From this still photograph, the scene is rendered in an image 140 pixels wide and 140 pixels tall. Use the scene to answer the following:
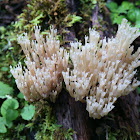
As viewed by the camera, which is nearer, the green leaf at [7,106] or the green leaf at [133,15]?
the green leaf at [7,106]

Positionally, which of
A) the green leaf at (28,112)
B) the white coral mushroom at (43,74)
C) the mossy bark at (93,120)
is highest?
the white coral mushroom at (43,74)

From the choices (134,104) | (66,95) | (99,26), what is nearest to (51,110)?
(66,95)

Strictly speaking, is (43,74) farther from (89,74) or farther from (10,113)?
(10,113)

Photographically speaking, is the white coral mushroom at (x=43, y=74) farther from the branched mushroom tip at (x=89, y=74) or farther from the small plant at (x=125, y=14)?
the small plant at (x=125, y=14)

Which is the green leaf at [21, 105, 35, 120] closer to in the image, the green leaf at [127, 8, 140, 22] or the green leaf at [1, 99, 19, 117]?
the green leaf at [1, 99, 19, 117]

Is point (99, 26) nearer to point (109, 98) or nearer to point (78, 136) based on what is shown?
point (109, 98)

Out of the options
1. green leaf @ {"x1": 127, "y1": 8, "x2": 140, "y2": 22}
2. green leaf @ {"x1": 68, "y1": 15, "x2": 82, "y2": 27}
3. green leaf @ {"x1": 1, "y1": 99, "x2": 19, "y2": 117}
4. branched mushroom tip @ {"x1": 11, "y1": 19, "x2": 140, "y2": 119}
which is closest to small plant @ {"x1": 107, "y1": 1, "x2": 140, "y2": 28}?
green leaf @ {"x1": 127, "y1": 8, "x2": 140, "y2": 22}

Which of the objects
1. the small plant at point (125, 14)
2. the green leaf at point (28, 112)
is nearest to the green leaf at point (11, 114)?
the green leaf at point (28, 112)
